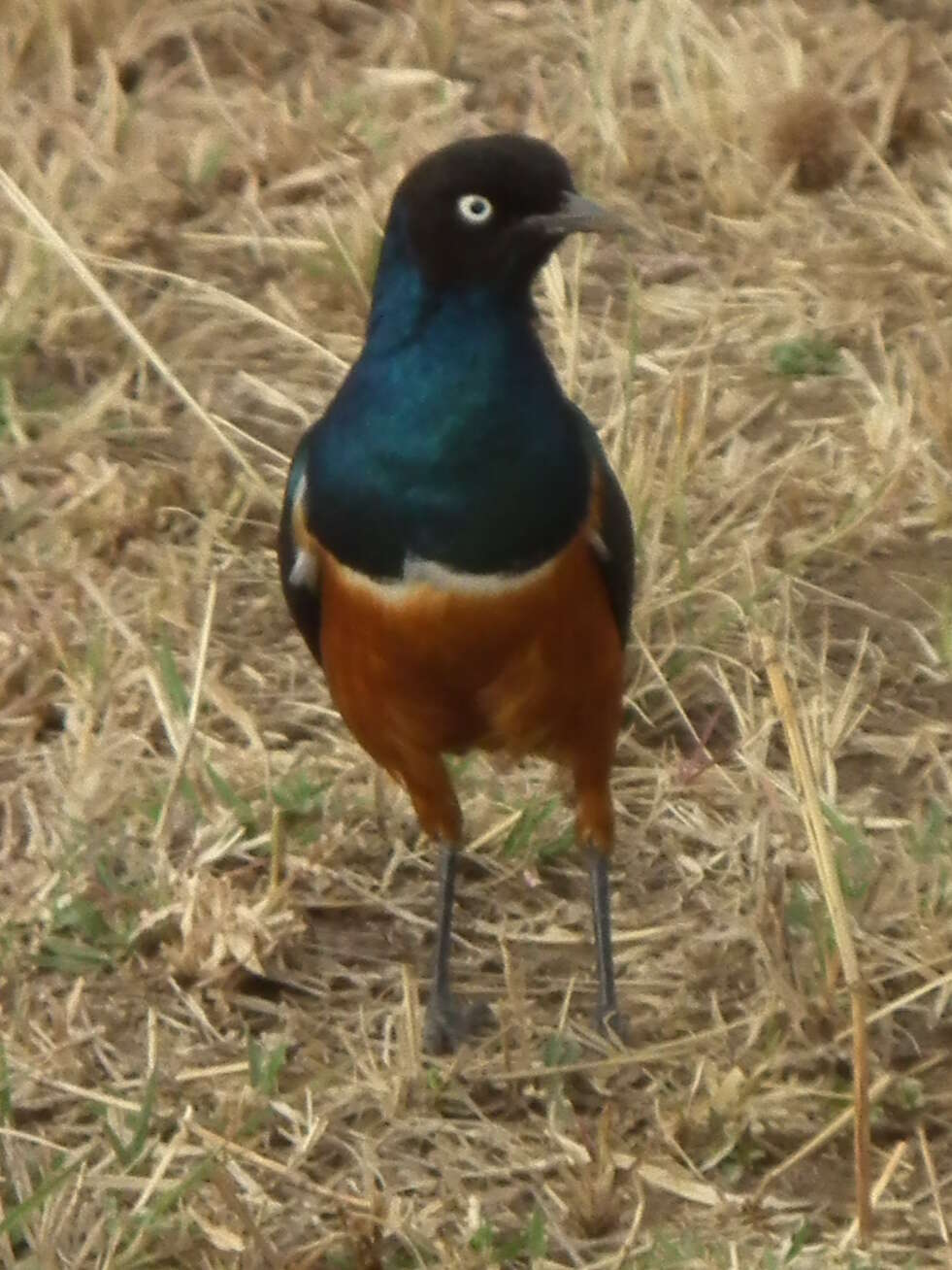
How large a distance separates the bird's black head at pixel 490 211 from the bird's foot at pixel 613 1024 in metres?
1.14

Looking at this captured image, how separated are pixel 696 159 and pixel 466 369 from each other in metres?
2.80

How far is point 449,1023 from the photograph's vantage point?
3.51 metres

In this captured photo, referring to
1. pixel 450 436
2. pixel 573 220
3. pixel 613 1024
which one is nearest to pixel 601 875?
pixel 613 1024

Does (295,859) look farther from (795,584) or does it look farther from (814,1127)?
(795,584)

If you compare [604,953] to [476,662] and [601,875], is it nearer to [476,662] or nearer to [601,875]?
[601,875]

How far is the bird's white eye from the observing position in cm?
307

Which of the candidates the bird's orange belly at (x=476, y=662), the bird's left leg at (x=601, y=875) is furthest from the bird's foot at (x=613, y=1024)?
the bird's orange belly at (x=476, y=662)

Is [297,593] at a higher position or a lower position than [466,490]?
lower

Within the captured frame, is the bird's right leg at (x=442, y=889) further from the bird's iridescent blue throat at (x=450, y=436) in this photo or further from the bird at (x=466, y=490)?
the bird's iridescent blue throat at (x=450, y=436)

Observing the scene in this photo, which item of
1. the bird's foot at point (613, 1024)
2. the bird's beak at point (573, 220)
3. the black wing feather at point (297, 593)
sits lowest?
the bird's foot at point (613, 1024)

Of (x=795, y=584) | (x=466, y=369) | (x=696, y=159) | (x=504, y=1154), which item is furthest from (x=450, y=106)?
(x=504, y=1154)

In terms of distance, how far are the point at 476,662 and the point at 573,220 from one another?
64 centimetres

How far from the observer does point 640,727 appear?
4.18 meters

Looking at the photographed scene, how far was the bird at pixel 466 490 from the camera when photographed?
3.11 metres
